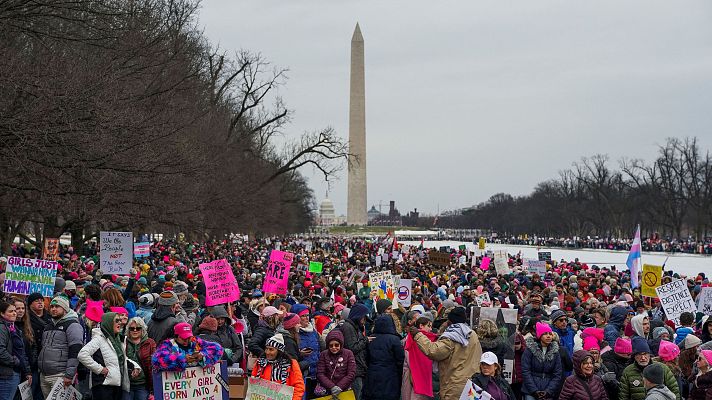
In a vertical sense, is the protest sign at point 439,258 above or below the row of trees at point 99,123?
below

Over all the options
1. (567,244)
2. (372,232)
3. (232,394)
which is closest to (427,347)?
(232,394)

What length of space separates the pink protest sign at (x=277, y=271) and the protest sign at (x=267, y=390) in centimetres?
708

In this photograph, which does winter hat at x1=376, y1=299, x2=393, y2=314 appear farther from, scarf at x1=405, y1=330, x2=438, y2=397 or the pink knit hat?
the pink knit hat

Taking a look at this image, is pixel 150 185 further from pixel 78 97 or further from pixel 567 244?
pixel 567 244

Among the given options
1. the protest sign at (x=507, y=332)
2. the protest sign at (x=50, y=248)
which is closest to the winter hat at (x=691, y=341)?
the protest sign at (x=507, y=332)

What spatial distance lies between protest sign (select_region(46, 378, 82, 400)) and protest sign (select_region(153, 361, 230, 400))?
103 centimetres

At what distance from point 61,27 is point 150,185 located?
382 centimetres

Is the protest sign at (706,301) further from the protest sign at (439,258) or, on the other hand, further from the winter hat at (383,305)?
the protest sign at (439,258)

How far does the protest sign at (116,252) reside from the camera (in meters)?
18.0

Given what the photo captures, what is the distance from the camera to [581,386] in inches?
318

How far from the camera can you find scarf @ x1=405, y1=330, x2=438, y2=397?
8961mm

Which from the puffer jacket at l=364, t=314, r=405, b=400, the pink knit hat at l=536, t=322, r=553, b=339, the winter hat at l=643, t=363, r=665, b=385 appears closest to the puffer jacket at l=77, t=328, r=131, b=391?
the puffer jacket at l=364, t=314, r=405, b=400

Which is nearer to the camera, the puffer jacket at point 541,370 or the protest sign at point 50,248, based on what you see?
the puffer jacket at point 541,370

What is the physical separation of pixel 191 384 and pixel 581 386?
305cm
